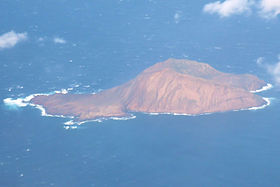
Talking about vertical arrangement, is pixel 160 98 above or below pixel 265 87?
below

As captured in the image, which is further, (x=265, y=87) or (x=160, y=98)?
(x=265, y=87)

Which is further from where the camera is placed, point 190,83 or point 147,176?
point 190,83

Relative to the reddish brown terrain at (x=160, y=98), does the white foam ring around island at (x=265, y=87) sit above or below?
above

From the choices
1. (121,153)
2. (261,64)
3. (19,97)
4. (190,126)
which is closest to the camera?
(121,153)

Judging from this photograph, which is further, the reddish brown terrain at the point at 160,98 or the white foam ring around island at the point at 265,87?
the white foam ring around island at the point at 265,87

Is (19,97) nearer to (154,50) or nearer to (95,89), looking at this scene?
(95,89)

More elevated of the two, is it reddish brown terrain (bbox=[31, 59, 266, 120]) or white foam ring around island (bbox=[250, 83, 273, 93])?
white foam ring around island (bbox=[250, 83, 273, 93])

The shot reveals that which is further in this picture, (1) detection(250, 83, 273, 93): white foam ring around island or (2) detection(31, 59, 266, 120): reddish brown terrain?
(1) detection(250, 83, 273, 93): white foam ring around island

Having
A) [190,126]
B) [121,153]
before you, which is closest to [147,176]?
[121,153]
